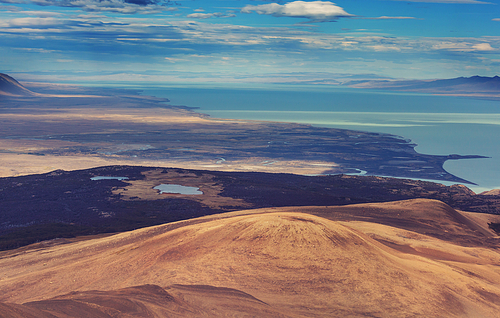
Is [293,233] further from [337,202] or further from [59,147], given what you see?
[59,147]

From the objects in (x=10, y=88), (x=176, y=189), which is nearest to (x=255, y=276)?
(x=176, y=189)

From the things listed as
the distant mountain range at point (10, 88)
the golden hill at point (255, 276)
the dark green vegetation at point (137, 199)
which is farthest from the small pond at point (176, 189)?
the distant mountain range at point (10, 88)

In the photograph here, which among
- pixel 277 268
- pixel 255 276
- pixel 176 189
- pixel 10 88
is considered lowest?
pixel 176 189

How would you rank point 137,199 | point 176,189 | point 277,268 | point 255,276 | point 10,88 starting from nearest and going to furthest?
point 255,276 → point 277,268 → point 137,199 → point 176,189 → point 10,88

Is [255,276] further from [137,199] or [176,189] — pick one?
[176,189]

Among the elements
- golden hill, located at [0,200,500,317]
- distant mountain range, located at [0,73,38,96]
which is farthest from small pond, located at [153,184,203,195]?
distant mountain range, located at [0,73,38,96]

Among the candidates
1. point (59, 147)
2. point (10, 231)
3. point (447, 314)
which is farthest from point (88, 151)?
point (447, 314)

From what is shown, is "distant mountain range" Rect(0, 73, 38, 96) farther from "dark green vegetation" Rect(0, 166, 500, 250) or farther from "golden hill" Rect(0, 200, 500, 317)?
"golden hill" Rect(0, 200, 500, 317)

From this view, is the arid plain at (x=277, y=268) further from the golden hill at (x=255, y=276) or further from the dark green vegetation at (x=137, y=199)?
the dark green vegetation at (x=137, y=199)

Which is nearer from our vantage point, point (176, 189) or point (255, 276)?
point (255, 276)
